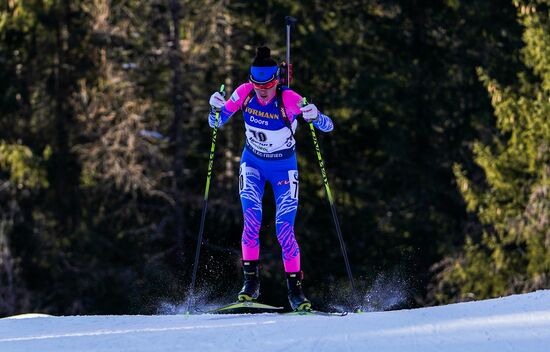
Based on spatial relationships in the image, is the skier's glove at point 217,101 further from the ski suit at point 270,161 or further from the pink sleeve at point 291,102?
the pink sleeve at point 291,102

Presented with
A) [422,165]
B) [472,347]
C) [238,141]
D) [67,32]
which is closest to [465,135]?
[422,165]

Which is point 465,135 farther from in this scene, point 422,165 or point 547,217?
point 547,217

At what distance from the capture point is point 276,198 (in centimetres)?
1090

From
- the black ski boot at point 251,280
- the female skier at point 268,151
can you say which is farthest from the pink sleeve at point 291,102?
the black ski boot at point 251,280

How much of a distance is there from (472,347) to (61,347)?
3040mm

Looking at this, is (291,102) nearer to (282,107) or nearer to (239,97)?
(282,107)

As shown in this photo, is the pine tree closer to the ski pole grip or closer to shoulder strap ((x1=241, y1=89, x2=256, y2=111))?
the ski pole grip

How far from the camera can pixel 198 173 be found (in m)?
28.3

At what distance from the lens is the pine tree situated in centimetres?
2242

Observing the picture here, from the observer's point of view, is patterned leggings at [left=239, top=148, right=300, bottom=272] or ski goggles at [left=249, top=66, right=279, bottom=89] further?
patterned leggings at [left=239, top=148, right=300, bottom=272]

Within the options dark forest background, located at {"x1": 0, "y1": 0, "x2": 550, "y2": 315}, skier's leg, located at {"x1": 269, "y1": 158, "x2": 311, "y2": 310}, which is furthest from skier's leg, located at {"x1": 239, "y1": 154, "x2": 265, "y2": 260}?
dark forest background, located at {"x1": 0, "y1": 0, "x2": 550, "y2": 315}

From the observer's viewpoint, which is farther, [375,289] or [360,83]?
[360,83]

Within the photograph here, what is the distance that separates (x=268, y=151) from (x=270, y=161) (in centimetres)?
10

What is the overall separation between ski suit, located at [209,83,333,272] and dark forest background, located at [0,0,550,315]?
1377cm
